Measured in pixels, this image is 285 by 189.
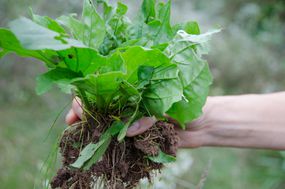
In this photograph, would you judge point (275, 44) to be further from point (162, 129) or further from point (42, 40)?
point (42, 40)

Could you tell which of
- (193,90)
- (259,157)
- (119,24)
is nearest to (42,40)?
(119,24)

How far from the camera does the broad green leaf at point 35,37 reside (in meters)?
0.93

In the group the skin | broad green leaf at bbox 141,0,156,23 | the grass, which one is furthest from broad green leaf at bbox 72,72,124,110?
the grass

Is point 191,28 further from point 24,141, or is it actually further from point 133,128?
point 24,141

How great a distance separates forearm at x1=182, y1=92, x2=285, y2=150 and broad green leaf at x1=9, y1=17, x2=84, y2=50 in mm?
838

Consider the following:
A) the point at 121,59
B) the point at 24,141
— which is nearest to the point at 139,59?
the point at 121,59

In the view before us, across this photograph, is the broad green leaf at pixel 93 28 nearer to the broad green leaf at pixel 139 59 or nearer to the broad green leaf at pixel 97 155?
the broad green leaf at pixel 139 59

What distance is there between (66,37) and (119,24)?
0.29 m

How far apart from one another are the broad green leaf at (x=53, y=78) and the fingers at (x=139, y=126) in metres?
0.21

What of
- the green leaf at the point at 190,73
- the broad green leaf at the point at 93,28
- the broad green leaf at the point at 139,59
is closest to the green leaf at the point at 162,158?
the green leaf at the point at 190,73

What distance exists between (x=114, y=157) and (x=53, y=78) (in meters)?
0.29

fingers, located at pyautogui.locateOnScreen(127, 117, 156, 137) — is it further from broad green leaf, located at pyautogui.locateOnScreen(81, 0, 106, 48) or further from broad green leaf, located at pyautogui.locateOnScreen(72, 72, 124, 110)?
broad green leaf, located at pyautogui.locateOnScreen(81, 0, 106, 48)

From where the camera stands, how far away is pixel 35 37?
95 centimetres

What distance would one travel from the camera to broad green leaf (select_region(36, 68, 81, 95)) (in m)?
1.06
